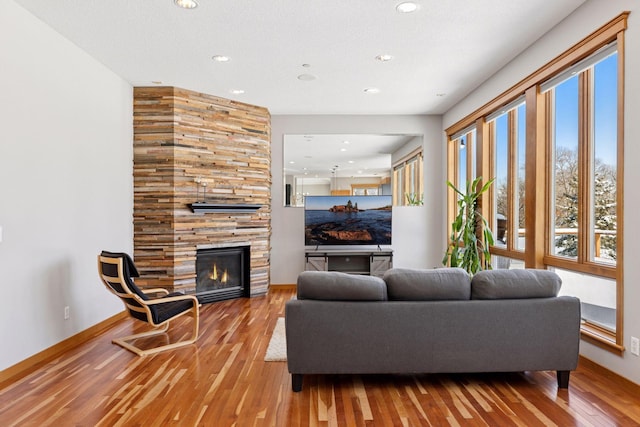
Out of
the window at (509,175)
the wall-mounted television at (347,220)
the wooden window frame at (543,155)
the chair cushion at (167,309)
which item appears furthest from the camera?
the wall-mounted television at (347,220)

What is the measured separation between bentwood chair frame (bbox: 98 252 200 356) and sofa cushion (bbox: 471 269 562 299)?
260 centimetres

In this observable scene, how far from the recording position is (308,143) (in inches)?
270

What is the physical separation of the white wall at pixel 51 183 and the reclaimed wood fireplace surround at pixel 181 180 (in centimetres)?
48

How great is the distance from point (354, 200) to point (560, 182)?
330cm

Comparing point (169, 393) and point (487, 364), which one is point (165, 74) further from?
point (487, 364)

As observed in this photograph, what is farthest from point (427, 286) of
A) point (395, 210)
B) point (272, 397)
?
point (395, 210)

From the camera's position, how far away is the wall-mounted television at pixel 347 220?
664 centimetres

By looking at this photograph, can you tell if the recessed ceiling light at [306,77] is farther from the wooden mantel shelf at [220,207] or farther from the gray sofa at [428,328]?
the gray sofa at [428,328]

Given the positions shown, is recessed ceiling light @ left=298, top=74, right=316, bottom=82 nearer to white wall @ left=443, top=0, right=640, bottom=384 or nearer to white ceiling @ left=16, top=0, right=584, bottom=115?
white ceiling @ left=16, top=0, right=584, bottom=115

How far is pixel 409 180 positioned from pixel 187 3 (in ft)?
15.2

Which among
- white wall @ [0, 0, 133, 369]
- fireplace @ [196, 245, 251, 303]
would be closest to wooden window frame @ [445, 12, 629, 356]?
fireplace @ [196, 245, 251, 303]

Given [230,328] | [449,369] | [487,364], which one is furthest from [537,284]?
[230,328]

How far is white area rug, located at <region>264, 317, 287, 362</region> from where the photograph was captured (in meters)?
→ 3.49

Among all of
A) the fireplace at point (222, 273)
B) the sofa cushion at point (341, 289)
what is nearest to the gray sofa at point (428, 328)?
the sofa cushion at point (341, 289)
